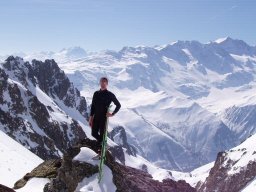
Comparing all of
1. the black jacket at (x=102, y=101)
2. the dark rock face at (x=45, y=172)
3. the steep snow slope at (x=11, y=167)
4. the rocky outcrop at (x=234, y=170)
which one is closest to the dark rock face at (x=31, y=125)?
the rocky outcrop at (x=234, y=170)

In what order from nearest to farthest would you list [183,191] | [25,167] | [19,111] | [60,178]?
→ [60,178], [25,167], [183,191], [19,111]

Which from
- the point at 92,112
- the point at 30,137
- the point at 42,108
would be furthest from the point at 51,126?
the point at 92,112

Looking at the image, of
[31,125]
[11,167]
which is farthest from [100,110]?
[31,125]

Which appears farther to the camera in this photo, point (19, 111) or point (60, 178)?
point (19, 111)

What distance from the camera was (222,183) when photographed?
170m

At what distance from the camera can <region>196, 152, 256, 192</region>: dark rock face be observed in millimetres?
155000

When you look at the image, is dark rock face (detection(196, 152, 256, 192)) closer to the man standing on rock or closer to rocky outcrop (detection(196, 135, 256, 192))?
rocky outcrop (detection(196, 135, 256, 192))

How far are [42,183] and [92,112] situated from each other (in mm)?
3663

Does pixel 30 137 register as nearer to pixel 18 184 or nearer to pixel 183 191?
pixel 183 191

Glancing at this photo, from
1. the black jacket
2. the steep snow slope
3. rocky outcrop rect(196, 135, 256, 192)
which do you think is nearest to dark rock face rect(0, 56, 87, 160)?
rocky outcrop rect(196, 135, 256, 192)

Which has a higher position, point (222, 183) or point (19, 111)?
point (19, 111)

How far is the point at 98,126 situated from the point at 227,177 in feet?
504

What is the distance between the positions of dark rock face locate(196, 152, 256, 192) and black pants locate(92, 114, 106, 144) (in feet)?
440

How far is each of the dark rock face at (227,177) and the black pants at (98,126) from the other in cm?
13419
